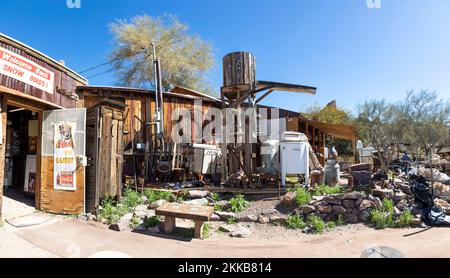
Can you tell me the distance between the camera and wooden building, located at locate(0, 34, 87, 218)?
19.6 ft

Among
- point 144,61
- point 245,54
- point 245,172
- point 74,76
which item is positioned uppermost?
point 144,61

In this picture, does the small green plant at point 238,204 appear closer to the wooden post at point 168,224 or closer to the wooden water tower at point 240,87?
the wooden water tower at point 240,87

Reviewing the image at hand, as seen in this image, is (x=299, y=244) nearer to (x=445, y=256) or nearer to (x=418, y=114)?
(x=445, y=256)

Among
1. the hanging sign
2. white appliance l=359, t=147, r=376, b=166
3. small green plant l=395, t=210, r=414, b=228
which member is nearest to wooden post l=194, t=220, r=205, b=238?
small green plant l=395, t=210, r=414, b=228

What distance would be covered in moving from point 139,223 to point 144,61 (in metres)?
19.4

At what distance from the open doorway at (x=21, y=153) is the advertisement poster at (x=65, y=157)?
164cm

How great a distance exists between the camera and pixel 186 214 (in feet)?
18.2

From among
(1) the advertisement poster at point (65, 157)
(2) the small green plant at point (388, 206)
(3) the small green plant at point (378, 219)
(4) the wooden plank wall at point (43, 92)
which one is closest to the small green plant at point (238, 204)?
(3) the small green plant at point (378, 219)

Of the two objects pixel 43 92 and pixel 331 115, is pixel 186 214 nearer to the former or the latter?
pixel 43 92

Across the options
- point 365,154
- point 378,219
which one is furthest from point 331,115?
point 378,219

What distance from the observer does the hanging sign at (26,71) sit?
5.84 m

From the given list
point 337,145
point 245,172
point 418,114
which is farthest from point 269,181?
point 418,114

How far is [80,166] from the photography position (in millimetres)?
6934

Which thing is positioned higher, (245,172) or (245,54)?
(245,54)
